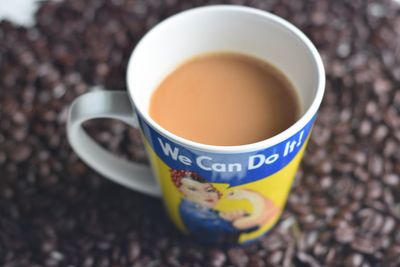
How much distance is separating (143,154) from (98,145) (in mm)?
147

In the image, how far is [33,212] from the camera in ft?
3.23

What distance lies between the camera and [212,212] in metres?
0.81

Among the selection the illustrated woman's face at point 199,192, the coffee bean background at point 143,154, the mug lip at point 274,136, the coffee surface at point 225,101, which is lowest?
the coffee bean background at point 143,154

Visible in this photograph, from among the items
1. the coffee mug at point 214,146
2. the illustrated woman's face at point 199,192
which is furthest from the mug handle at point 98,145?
the illustrated woman's face at point 199,192

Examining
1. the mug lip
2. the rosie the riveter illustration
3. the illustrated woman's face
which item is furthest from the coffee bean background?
the mug lip

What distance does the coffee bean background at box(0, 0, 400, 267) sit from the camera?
3.05 ft

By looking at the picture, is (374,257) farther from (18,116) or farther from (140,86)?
(18,116)

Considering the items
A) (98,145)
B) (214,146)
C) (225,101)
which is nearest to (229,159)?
(214,146)

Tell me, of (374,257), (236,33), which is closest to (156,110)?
(236,33)

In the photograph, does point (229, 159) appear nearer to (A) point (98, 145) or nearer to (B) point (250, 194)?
(B) point (250, 194)

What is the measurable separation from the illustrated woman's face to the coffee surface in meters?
0.06

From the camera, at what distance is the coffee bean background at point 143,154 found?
3.05 feet

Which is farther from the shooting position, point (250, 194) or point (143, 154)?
point (143, 154)

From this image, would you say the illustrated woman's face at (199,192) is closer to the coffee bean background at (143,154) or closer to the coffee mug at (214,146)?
the coffee mug at (214,146)
